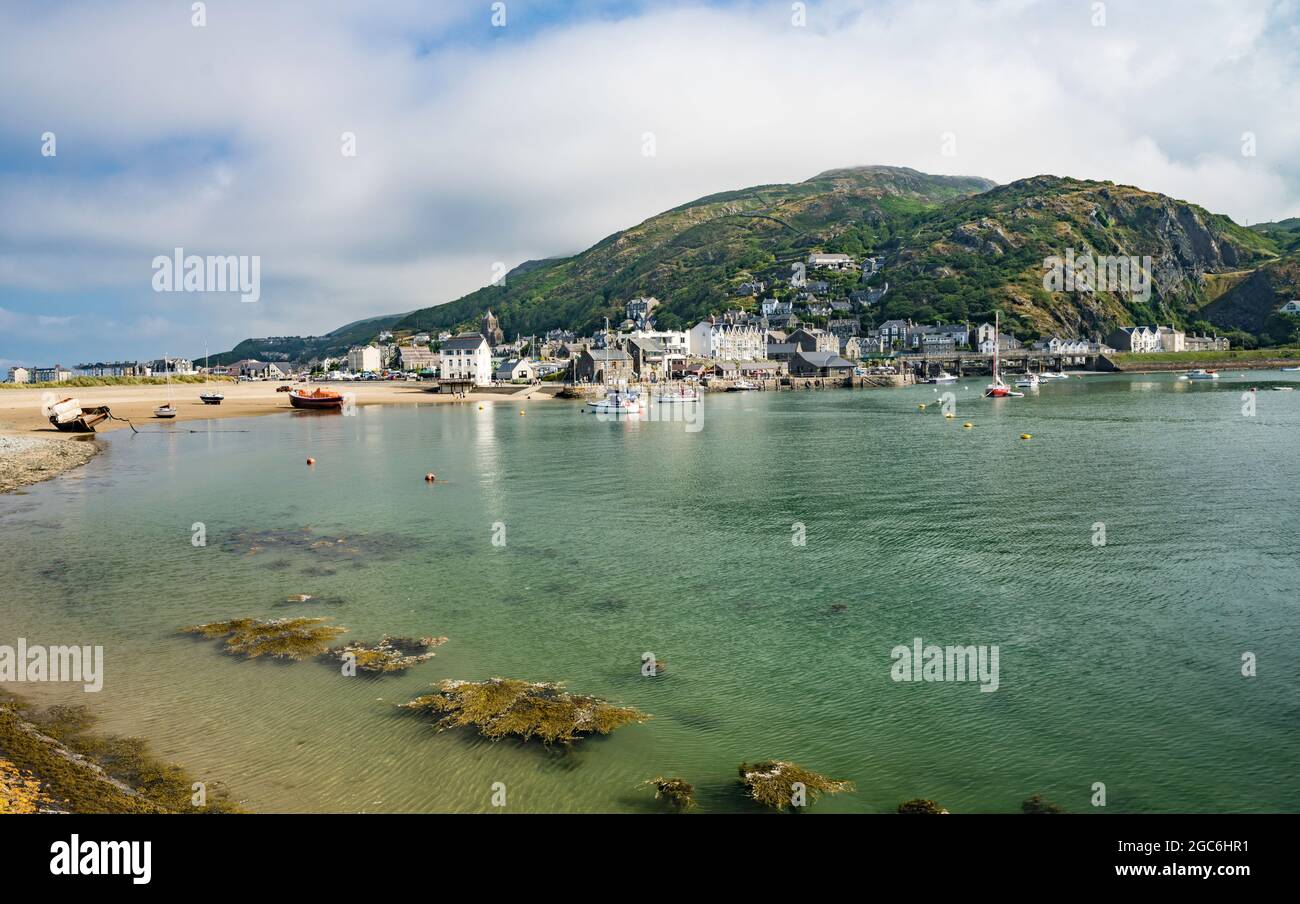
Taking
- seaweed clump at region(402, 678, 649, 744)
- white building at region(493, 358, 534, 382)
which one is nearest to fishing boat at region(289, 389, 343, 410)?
white building at region(493, 358, 534, 382)

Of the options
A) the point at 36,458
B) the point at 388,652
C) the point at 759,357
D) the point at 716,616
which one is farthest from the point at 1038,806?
the point at 759,357

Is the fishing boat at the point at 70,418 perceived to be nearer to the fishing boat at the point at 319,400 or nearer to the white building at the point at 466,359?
the fishing boat at the point at 319,400

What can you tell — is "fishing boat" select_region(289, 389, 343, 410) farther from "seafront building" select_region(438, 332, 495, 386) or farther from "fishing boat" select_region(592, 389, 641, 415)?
"seafront building" select_region(438, 332, 495, 386)

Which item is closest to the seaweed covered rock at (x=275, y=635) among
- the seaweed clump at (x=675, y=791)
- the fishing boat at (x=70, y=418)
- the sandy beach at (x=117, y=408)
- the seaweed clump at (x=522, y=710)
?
the seaweed clump at (x=522, y=710)
